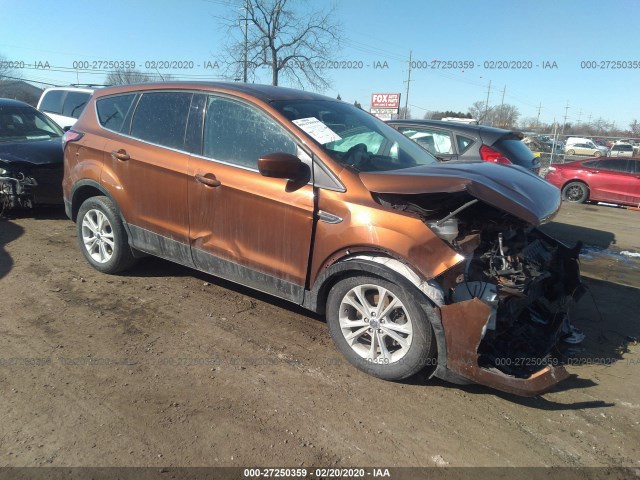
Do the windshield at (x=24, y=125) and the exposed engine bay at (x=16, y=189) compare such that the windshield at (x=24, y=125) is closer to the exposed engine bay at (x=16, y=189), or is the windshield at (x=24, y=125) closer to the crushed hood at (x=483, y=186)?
the exposed engine bay at (x=16, y=189)

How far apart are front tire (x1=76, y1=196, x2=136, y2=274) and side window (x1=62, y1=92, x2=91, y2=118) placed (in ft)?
22.6

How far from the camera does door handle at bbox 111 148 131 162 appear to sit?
4.22 meters

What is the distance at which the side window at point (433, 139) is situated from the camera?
7.09 metres

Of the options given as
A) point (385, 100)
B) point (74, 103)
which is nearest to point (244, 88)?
point (74, 103)

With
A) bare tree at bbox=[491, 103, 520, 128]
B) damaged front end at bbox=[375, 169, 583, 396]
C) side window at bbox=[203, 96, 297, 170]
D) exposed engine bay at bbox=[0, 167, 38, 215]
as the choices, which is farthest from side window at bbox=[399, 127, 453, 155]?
bare tree at bbox=[491, 103, 520, 128]

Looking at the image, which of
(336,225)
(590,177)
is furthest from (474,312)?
(590,177)

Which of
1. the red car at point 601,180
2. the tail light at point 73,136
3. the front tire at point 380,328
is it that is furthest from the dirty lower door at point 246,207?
the red car at point 601,180

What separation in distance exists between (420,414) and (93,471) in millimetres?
1792

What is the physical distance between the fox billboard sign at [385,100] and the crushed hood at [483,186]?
32933 mm

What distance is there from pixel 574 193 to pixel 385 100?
82.5 ft

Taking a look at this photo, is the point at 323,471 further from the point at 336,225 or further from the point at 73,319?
the point at 73,319

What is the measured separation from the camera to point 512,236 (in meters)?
3.47

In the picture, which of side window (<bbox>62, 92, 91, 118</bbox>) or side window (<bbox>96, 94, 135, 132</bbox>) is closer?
side window (<bbox>96, 94, 135, 132</bbox>)

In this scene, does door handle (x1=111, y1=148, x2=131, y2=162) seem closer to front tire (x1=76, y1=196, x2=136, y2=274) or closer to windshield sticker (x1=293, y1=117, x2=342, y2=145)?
front tire (x1=76, y1=196, x2=136, y2=274)
